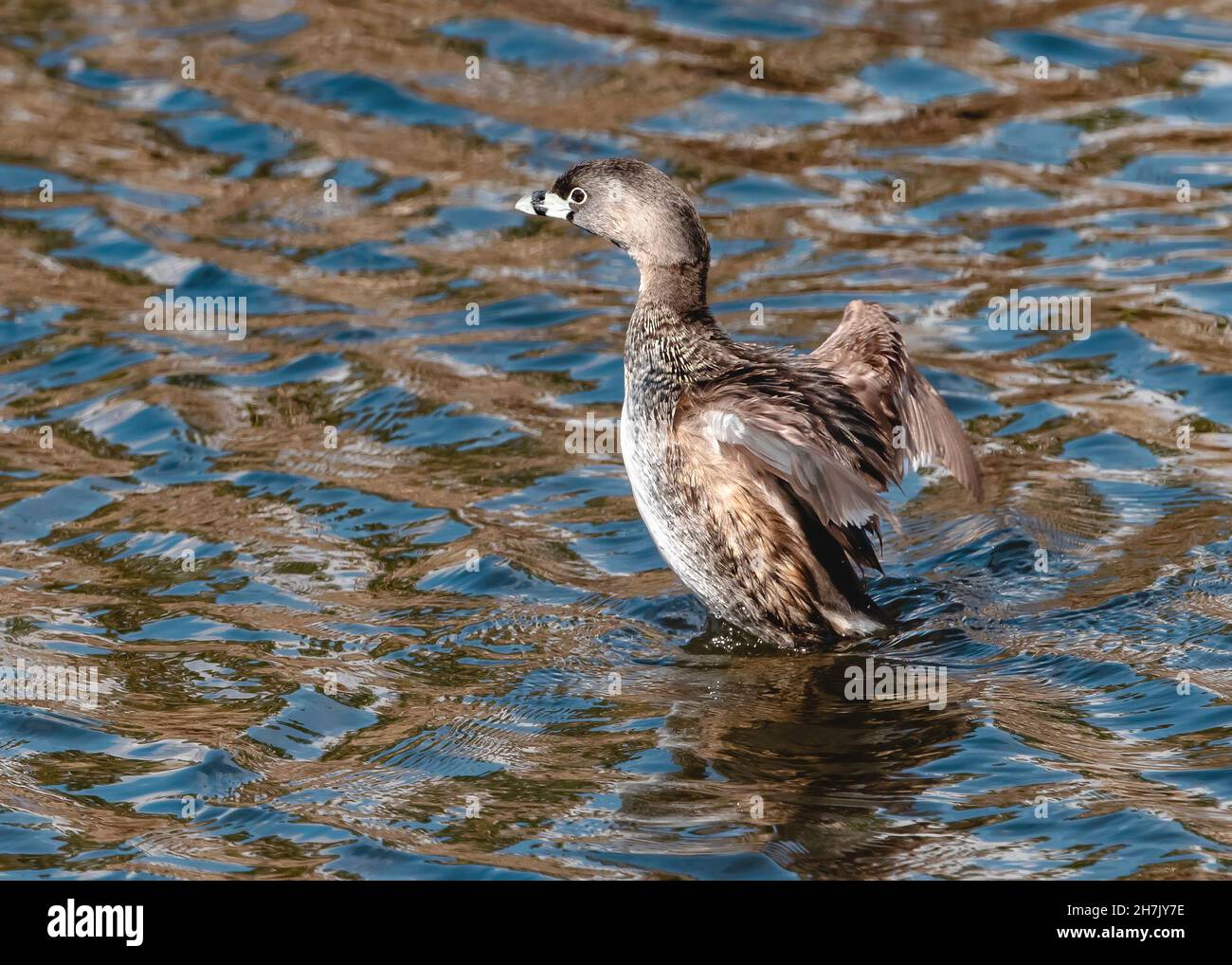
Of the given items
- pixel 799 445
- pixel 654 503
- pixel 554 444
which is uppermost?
pixel 554 444

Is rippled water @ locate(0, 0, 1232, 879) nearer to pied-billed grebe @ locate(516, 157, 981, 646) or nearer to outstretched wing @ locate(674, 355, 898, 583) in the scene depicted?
pied-billed grebe @ locate(516, 157, 981, 646)

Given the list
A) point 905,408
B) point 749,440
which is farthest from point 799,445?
point 905,408

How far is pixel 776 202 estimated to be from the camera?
41.3ft

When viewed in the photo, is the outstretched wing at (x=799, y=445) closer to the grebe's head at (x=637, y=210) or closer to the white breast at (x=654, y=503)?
the white breast at (x=654, y=503)

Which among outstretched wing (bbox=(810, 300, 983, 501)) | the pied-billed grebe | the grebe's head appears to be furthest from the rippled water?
the grebe's head

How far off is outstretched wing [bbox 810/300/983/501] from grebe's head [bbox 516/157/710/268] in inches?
35.3

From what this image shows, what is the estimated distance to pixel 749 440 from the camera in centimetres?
684

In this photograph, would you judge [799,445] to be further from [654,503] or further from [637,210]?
[637,210]

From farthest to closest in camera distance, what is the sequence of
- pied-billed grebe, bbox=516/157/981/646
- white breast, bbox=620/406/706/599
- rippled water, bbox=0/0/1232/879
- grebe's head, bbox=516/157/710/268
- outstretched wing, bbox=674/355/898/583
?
1. grebe's head, bbox=516/157/710/268
2. white breast, bbox=620/406/706/599
3. pied-billed grebe, bbox=516/157/981/646
4. outstretched wing, bbox=674/355/898/583
5. rippled water, bbox=0/0/1232/879

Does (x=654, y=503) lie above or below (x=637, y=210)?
below

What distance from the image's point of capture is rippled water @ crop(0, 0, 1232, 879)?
Result: 6109 mm

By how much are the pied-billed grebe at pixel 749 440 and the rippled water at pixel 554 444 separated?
0.34 meters

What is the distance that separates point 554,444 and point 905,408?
2360mm

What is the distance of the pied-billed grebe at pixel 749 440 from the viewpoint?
7004 mm
